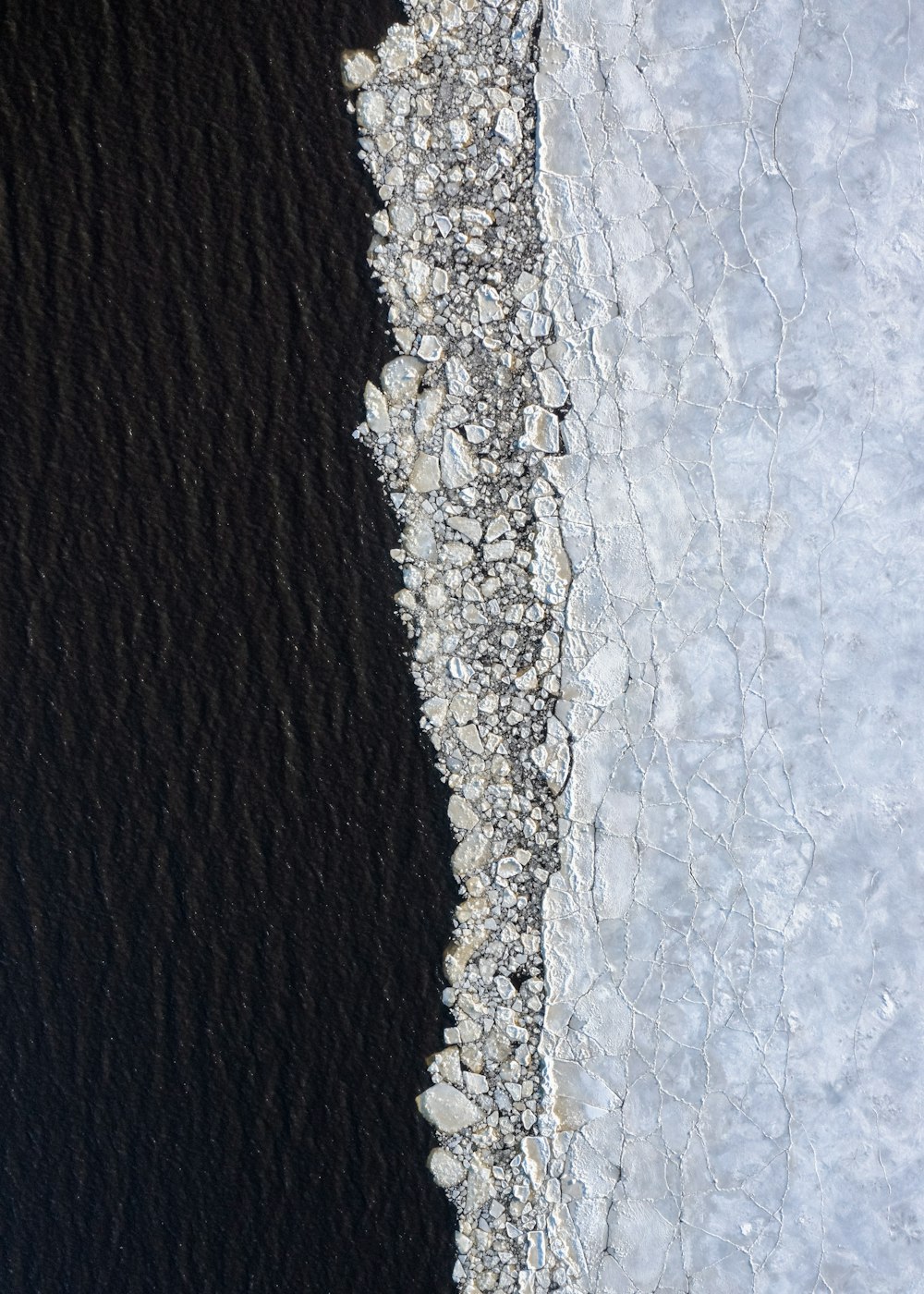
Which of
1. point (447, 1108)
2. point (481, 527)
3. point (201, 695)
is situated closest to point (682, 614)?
point (481, 527)

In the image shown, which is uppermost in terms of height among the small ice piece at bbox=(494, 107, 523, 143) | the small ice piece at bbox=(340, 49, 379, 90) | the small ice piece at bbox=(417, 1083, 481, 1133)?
the small ice piece at bbox=(340, 49, 379, 90)

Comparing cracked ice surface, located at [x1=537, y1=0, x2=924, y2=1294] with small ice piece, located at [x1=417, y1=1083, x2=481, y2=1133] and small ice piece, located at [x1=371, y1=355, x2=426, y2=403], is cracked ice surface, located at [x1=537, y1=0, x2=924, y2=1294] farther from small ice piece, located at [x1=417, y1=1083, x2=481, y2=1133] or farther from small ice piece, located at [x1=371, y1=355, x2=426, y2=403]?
small ice piece, located at [x1=371, y1=355, x2=426, y2=403]

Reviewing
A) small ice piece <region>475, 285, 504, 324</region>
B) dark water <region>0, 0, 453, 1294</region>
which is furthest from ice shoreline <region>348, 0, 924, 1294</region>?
dark water <region>0, 0, 453, 1294</region>

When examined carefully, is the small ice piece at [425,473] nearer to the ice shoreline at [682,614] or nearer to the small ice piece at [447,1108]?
the ice shoreline at [682,614]

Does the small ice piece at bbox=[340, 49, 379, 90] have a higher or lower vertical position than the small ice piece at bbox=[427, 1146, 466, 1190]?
higher

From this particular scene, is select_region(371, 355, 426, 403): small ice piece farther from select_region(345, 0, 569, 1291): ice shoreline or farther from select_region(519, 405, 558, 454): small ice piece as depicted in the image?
select_region(519, 405, 558, 454): small ice piece

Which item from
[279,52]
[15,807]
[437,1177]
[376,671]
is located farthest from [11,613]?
[437,1177]

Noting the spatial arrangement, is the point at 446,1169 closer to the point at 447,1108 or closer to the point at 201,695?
the point at 447,1108

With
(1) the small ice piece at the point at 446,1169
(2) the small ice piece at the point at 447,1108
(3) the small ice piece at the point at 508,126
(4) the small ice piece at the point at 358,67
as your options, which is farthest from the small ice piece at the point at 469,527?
(1) the small ice piece at the point at 446,1169

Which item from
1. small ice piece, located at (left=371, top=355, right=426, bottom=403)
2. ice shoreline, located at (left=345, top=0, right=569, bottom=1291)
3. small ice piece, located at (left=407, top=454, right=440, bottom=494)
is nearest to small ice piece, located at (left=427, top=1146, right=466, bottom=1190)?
ice shoreline, located at (left=345, top=0, right=569, bottom=1291)
